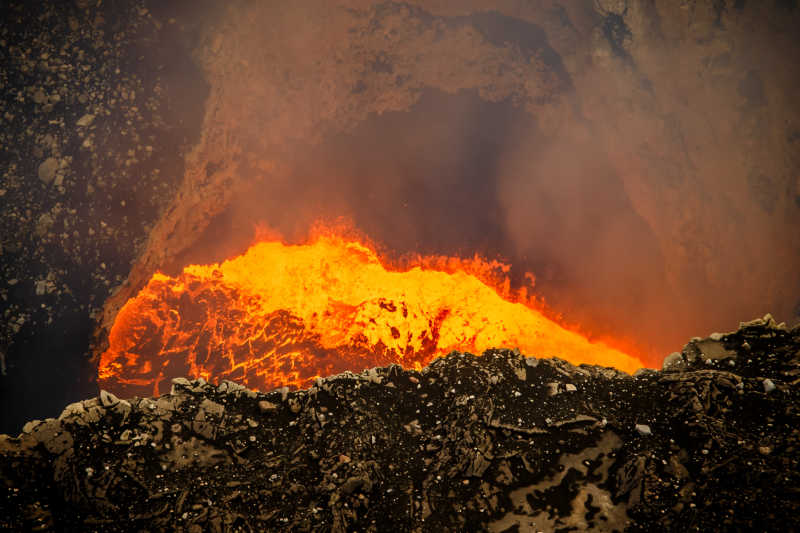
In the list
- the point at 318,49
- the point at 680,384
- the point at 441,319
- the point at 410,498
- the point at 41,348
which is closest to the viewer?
the point at 410,498

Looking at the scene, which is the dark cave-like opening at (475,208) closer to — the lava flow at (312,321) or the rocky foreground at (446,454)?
the lava flow at (312,321)

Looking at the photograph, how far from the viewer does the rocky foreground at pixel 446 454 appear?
8.96 ft

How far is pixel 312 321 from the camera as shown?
8203 mm

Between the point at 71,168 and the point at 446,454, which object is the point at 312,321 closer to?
the point at 71,168

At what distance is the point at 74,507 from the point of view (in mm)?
2752

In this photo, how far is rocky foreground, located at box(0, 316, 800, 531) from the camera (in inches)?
108

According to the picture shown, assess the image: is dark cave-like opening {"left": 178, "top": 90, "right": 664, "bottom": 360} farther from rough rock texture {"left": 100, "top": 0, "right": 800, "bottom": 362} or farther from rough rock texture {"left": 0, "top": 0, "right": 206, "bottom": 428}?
rough rock texture {"left": 0, "top": 0, "right": 206, "bottom": 428}

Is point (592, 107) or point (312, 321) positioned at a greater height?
point (592, 107)

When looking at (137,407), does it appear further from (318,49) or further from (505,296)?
(318,49)

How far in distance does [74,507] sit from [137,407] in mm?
662

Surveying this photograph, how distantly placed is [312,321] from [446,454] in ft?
17.7

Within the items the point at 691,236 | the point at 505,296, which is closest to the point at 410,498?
the point at 505,296

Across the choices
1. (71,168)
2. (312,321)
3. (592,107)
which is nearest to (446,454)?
(312,321)

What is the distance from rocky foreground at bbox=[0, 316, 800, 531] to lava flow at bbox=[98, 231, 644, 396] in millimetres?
4373
